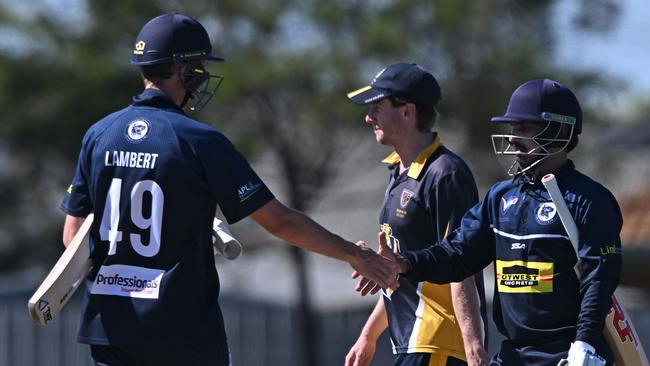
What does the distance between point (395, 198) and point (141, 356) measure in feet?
6.04

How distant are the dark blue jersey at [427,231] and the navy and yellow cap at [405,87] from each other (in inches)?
12.3

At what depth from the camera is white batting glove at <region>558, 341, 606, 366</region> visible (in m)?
5.35

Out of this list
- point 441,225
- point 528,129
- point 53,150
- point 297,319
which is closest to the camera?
point 528,129

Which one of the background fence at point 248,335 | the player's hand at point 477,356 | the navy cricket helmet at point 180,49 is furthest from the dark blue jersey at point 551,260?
the background fence at point 248,335

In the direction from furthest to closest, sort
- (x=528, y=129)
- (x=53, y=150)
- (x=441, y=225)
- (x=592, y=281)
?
1. (x=53, y=150)
2. (x=441, y=225)
3. (x=528, y=129)
4. (x=592, y=281)

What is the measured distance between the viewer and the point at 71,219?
598 cm

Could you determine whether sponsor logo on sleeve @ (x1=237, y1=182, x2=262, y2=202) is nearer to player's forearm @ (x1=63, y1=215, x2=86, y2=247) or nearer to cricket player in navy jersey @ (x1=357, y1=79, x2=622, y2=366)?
player's forearm @ (x1=63, y1=215, x2=86, y2=247)

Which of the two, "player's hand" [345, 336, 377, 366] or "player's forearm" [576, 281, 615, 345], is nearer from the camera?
"player's forearm" [576, 281, 615, 345]

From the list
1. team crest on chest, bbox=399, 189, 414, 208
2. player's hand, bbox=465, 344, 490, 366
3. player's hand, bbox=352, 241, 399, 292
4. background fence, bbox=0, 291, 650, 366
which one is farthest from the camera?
background fence, bbox=0, 291, 650, 366

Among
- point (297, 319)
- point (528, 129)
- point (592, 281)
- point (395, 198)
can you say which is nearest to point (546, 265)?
point (592, 281)

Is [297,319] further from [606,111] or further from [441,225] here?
[441,225]

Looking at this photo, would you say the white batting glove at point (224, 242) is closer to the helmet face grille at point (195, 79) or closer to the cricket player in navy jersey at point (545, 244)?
the helmet face grille at point (195, 79)

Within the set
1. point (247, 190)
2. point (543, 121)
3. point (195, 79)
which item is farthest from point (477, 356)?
point (195, 79)

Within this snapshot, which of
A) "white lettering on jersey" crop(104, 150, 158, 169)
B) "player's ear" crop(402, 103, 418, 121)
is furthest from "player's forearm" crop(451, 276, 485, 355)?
"white lettering on jersey" crop(104, 150, 158, 169)
